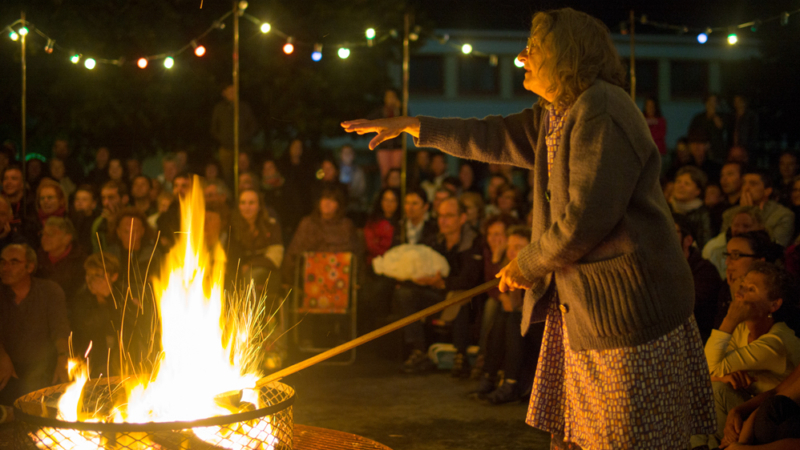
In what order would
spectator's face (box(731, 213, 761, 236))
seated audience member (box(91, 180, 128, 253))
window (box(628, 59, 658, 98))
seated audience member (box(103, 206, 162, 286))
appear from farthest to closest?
1. window (box(628, 59, 658, 98))
2. seated audience member (box(91, 180, 128, 253))
3. seated audience member (box(103, 206, 162, 286))
4. spectator's face (box(731, 213, 761, 236))

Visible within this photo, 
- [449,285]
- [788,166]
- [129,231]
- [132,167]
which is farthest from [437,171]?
[129,231]

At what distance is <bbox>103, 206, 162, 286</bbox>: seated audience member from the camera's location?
245 inches

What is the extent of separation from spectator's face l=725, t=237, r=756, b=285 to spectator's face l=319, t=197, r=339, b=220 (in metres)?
3.80

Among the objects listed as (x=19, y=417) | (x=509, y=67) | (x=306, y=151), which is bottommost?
(x=19, y=417)

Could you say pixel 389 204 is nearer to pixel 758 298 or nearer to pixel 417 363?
pixel 417 363

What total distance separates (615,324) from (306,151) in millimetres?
8775

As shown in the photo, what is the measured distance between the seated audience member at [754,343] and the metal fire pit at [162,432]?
7.40ft

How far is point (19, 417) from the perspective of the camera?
2.73 meters

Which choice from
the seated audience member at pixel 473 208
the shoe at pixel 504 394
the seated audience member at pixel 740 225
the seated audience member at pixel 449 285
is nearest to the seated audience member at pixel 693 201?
the seated audience member at pixel 740 225

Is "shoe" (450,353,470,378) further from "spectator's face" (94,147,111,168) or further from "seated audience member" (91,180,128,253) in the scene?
"spectator's face" (94,147,111,168)

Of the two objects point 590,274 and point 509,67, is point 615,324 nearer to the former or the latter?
point 590,274

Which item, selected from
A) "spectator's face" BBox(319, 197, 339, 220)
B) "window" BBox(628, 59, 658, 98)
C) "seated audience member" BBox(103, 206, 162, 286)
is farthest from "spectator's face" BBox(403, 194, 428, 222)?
"window" BBox(628, 59, 658, 98)

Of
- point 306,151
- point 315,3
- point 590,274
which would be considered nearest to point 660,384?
point 590,274

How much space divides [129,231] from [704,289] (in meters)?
4.29
